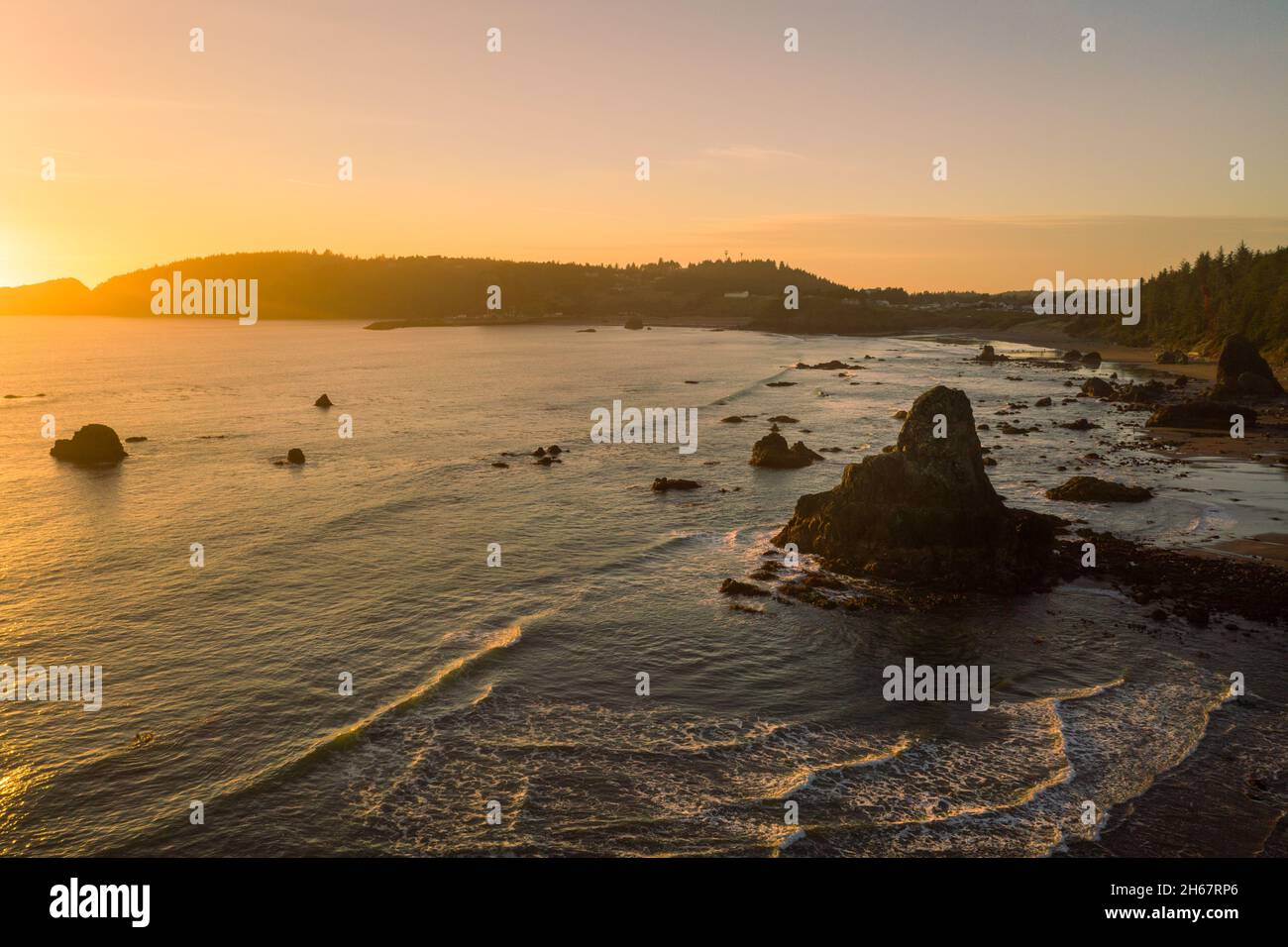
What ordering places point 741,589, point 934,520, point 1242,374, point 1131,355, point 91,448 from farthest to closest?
point 1131,355
point 1242,374
point 91,448
point 934,520
point 741,589

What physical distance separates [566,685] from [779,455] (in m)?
35.1

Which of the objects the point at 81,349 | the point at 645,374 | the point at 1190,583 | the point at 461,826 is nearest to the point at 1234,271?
the point at 645,374

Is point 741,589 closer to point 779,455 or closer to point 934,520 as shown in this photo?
point 934,520

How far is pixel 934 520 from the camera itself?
3319cm

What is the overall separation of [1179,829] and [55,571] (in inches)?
1602

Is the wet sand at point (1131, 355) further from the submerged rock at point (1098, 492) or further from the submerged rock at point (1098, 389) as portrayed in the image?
the submerged rock at point (1098, 492)

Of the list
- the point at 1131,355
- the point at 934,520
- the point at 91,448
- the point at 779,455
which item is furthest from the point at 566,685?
the point at 1131,355

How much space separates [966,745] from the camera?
808 inches

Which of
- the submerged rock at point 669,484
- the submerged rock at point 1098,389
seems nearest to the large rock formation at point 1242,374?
the submerged rock at point 1098,389

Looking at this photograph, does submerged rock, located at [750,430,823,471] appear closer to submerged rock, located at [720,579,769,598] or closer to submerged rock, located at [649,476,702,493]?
submerged rock, located at [649,476,702,493]

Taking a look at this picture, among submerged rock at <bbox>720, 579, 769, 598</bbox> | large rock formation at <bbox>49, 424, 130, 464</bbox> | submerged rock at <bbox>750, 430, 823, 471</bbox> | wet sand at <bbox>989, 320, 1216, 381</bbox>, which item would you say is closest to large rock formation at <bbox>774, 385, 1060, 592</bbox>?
submerged rock at <bbox>720, 579, 769, 598</bbox>

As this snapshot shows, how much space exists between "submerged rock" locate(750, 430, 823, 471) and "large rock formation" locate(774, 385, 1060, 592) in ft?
66.0

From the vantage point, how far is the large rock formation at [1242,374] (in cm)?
7825
